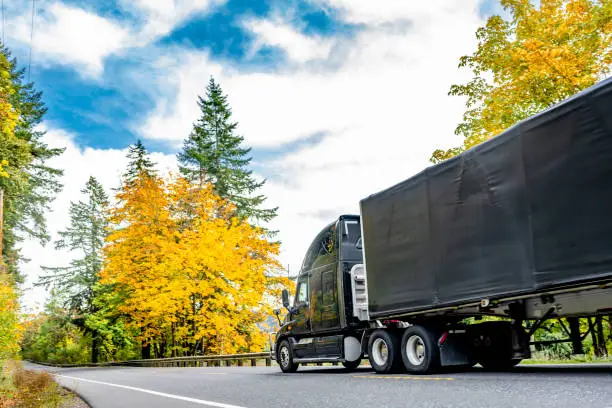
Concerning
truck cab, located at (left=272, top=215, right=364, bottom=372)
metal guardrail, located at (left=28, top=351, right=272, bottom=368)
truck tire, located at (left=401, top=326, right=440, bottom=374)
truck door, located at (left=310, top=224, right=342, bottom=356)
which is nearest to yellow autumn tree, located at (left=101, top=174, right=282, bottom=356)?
metal guardrail, located at (left=28, top=351, right=272, bottom=368)

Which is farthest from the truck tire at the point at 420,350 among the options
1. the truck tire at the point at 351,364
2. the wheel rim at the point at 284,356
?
the wheel rim at the point at 284,356

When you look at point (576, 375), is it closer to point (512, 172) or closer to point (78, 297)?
point (512, 172)

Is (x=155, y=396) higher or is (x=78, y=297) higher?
(x=78, y=297)

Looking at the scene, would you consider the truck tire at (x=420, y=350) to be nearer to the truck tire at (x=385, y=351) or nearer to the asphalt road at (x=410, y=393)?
the truck tire at (x=385, y=351)

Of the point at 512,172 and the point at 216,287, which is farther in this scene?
the point at 216,287

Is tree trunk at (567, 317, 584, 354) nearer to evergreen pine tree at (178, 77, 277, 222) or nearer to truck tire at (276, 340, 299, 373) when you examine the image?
truck tire at (276, 340, 299, 373)

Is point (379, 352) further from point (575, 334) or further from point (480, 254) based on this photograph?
point (575, 334)

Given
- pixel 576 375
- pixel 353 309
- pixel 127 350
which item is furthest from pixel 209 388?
pixel 127 350

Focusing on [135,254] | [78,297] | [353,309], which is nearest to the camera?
[353,309]

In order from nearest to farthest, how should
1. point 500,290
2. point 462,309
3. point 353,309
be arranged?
point 500,290, point 462,309, point 353,309

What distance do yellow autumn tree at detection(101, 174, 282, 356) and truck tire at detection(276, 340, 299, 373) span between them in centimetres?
1186

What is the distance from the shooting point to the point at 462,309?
9.34 meters

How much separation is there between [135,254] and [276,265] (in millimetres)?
8258

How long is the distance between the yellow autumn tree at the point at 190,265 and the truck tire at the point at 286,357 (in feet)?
38.9
